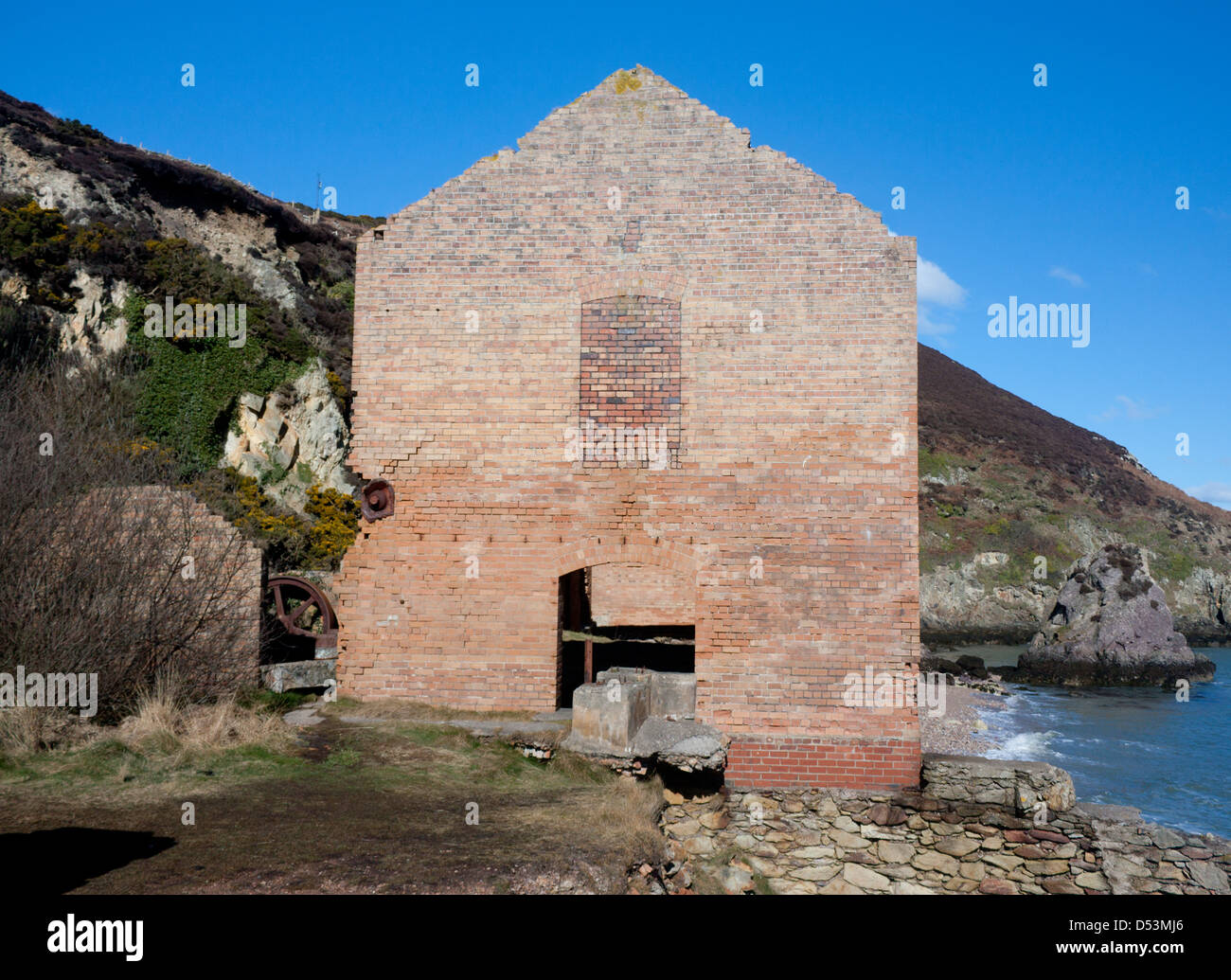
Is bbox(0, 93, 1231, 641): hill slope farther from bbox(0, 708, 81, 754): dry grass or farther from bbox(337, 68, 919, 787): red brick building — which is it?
bbox(0, 708, 81, 754): dry grass

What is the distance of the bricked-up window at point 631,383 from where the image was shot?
391 inches

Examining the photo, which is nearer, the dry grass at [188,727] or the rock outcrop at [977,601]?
the dry grass at [188,727]

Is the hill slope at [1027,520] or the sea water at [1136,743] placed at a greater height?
the hill slope at [1027,520]

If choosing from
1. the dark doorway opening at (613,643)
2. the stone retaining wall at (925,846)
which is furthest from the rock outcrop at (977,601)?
the stone retaining wall at (925,846)

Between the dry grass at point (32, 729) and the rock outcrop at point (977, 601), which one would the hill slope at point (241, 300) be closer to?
the rock outcrop at point (977, 601)

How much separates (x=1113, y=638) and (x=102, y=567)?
41289mm

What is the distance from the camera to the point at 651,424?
9961mm

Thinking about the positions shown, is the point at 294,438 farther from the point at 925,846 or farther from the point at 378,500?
the point at 925,846

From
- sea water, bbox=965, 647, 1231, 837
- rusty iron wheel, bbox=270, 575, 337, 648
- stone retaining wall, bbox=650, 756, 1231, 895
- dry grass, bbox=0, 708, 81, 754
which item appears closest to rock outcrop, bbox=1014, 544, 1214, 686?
sea water, bbox=965, 647, 1231, 837

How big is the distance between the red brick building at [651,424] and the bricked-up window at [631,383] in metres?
0.03

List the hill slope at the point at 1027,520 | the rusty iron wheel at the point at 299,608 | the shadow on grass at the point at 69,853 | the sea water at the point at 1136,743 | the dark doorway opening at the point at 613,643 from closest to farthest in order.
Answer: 1. the shadow on grass at the point at 69,853
2. the rusty iron wheel at the point at 299,608
3. the dark doorway opening at the point at 613,643
4. the sea water at the point at 1136,743
5. the hill slope at the point at 1027,520

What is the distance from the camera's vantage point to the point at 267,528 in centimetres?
2422

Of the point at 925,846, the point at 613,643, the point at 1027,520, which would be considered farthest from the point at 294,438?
the point at 1027,520
